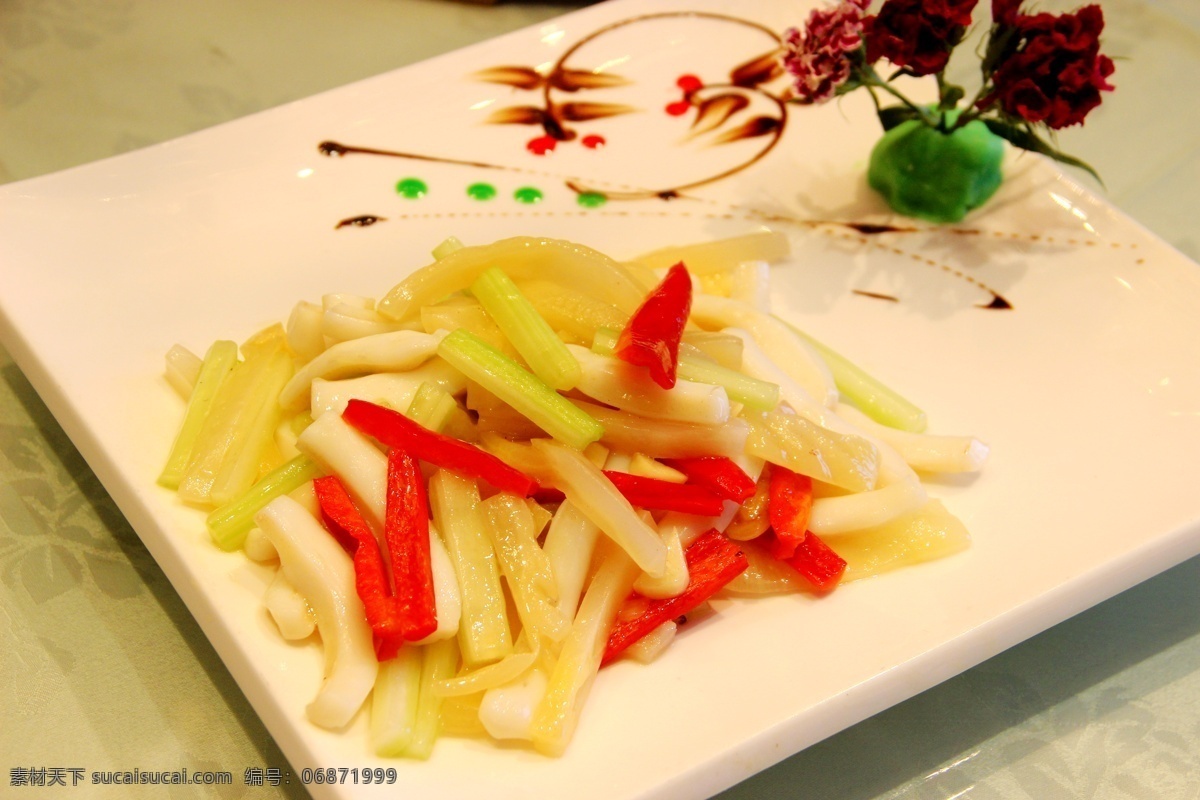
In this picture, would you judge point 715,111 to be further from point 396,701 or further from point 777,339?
point 396,701

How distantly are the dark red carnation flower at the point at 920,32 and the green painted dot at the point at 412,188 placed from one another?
1204 mm

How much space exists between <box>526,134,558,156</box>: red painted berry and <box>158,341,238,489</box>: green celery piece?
3.53 feet

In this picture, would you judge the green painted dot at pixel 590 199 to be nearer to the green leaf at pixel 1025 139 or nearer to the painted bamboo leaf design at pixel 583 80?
the painted bamboo leaf design at pixel 583 80

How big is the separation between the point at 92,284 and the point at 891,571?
179 cm

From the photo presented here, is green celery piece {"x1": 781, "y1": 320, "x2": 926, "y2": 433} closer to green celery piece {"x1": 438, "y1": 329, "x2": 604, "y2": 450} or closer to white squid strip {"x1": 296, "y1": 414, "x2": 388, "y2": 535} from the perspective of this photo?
green celery piece {"x1": 438, "y1": 329, "x2": 604, "y2": 450}

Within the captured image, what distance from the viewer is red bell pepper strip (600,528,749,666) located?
182cm

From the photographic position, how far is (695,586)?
1.88m

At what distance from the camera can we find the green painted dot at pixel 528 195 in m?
2.86

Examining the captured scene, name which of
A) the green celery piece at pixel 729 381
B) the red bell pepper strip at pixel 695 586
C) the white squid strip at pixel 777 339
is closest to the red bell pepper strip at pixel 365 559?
the red bell pepper strip at pixel 695 586

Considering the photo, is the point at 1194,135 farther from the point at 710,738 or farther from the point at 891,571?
the point at 710,738

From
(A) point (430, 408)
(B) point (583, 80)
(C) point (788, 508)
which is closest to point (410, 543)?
(A) point (430, 408)

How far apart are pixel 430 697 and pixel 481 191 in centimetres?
154

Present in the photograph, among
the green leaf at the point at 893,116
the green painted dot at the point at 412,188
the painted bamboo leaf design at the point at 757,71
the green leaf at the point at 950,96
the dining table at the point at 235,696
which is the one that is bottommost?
the dining table at the point at 235,696

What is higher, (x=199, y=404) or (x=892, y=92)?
(x=892, y=92)
